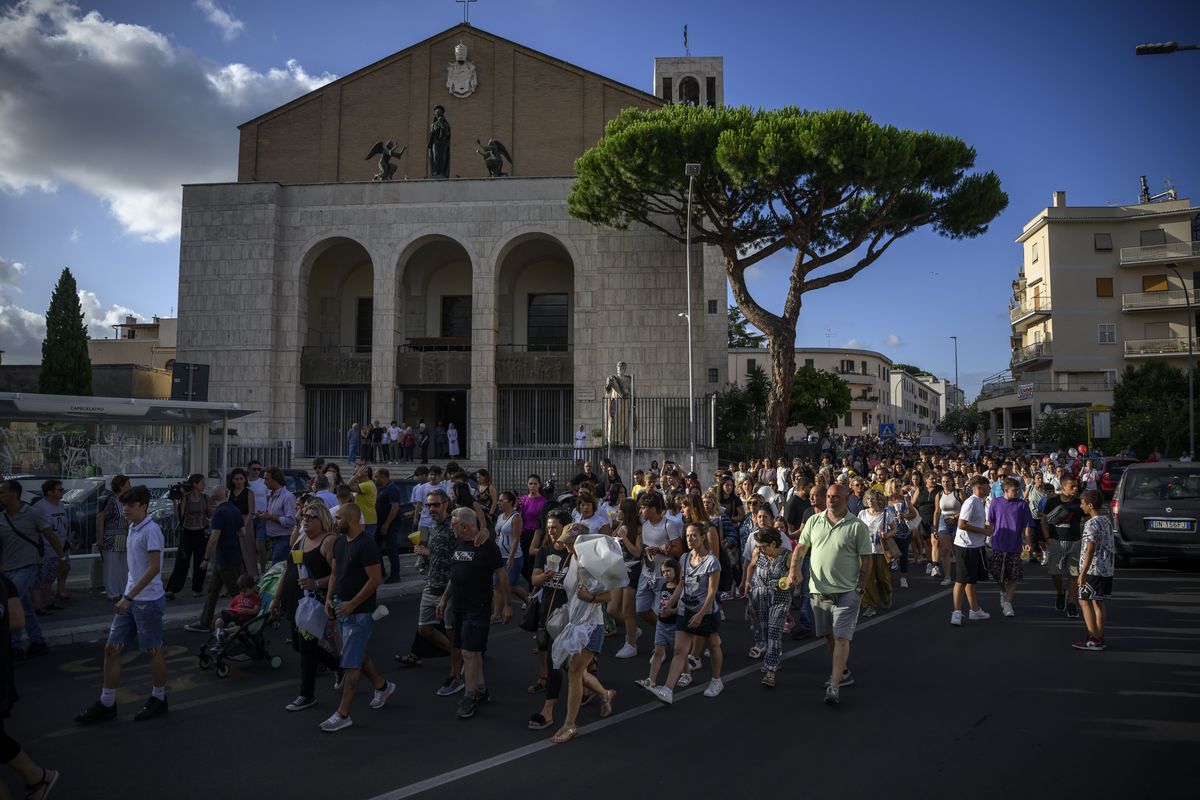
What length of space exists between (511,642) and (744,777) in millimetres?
4250

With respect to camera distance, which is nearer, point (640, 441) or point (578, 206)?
point (640, 441)

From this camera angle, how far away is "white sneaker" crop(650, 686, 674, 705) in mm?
6105

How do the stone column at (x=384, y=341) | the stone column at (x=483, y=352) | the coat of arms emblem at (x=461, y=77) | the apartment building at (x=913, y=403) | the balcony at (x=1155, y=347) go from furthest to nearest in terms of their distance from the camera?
the apartment building at (x=913, y=403), the balcony at (x=1155, y=347), the coat of arms emblem at (x=461, y=77), the stone column at (x=384, y=341), the stone column at (x=483, y=352)

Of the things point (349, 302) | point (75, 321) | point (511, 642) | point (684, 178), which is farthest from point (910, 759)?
point (75, 321)

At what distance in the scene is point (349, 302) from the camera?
33.2 metres

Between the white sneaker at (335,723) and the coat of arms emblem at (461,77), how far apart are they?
3205 centimetres

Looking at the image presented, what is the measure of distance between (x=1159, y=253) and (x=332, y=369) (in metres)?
44.1

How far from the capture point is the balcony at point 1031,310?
46.9 m

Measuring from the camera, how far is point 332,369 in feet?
98.1

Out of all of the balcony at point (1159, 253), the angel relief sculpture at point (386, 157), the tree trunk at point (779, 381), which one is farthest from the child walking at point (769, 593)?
the balcony at point (1159, 253)

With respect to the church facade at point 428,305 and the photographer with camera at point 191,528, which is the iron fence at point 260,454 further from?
the photographer with camera at point 191,528

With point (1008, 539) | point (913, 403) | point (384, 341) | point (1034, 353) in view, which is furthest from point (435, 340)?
point (913, 403)

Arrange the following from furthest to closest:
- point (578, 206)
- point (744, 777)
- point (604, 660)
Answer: point (578, 206)
point (604, 660)
point (744, 777)

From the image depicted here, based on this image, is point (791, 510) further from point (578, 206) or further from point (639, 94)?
point (639, 94)
